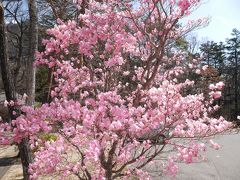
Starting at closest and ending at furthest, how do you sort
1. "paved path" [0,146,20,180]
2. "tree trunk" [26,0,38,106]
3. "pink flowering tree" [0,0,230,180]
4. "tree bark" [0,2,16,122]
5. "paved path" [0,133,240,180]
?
1. "pink flowering tree" [0,0,230,180]
2. "tree bark" [0,2,16,122]
3. "tree trunk" [26,0,38,106]
4. "paved path" [0,133,240,180]
5. "paved path" [0,146,20,180]

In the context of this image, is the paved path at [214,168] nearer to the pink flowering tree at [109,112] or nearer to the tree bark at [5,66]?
the tree bark at [5,66]

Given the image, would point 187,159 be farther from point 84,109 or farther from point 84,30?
point 84,30

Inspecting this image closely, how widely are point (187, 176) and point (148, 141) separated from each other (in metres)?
4.99

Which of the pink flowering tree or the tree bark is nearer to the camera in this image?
the pink flowering tree

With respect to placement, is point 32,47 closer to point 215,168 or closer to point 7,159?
point 7,159

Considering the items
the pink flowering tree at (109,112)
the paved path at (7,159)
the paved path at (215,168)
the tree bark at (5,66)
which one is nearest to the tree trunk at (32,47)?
the tree bark at (5,66)

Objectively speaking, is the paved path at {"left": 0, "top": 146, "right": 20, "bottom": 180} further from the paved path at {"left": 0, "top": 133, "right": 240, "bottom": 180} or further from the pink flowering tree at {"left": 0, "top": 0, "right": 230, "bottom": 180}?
the pink flowering tree at {"left": 0, "top": 0, "right": 230, "bottom": 180}

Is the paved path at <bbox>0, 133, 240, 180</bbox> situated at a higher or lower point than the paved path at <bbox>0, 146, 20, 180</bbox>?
lower

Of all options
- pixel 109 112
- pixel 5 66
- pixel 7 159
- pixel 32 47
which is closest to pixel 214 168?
pixel 32 47

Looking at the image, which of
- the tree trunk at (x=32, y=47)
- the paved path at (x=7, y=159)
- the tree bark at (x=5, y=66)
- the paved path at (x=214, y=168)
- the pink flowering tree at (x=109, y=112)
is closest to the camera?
the pink flowering tree at (x=109, y=112)

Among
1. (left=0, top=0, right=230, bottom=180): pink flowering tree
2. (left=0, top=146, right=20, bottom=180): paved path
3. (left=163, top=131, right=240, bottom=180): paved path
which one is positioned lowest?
(left=163, top=131, right=240, bottom=180): paved path

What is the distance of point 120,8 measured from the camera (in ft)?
19.2

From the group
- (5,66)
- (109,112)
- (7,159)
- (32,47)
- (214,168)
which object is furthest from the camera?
(7,159)

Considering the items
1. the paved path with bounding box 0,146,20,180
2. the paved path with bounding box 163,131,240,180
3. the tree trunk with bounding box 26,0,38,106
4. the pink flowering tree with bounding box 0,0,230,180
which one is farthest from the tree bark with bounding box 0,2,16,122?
the paved path with bounding box 163,131,240,180
